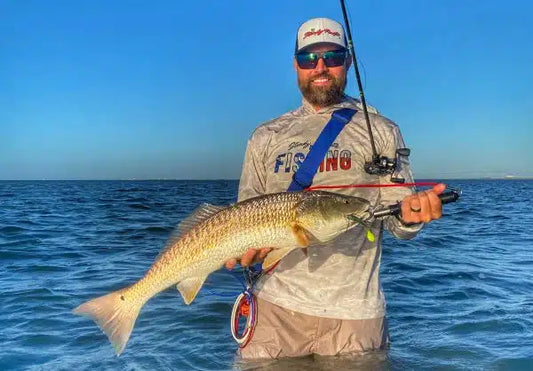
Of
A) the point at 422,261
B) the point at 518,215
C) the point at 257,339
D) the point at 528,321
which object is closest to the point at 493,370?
the point at 528,321

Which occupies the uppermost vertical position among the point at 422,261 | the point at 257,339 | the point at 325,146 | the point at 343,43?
the point at 343,43

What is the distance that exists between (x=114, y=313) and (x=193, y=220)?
38.4 inches

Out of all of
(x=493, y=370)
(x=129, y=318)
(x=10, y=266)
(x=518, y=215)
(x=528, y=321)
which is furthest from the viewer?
(x=518, y=215)

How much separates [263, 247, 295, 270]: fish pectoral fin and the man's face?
55.2 inches

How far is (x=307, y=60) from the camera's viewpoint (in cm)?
462

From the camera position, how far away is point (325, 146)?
434 centimetres

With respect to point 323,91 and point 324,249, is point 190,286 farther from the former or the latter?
point 323,91

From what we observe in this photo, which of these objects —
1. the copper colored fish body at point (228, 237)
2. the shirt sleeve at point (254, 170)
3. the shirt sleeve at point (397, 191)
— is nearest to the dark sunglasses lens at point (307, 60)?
the shirt sleeve at point (254, 170)

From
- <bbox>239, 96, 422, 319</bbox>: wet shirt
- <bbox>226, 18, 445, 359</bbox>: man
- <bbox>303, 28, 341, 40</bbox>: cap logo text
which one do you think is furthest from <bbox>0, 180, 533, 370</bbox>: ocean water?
<bbox>303, 28, 341, 40</bbox>: cap logo text

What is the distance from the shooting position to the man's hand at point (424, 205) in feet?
11.7

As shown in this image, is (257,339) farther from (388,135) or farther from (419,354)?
(419,354)

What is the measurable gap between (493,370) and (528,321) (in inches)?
86.7

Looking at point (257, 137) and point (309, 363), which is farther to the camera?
point (257, 137)

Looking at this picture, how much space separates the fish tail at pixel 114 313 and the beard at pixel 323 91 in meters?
2.28
